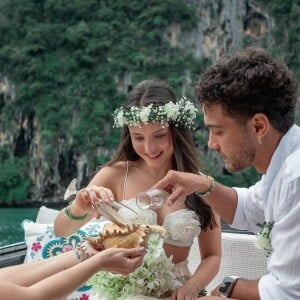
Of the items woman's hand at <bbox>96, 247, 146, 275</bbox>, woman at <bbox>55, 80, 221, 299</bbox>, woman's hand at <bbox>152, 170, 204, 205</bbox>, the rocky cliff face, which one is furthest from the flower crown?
the rocky cliff face

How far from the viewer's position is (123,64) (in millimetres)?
29266

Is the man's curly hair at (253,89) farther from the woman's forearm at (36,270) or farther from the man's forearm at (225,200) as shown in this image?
the woman's forearm at (36,270)

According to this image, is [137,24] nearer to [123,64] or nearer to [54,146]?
[123,64]

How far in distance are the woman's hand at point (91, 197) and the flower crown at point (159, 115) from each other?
36 cm

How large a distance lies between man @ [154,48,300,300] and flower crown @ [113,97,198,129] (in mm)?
531

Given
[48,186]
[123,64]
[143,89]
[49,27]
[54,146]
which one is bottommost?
[48,186]

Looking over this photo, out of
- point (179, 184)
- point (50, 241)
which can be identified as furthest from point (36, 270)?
point (50, 241)

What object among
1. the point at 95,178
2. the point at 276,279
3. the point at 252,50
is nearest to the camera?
the point at 276,279

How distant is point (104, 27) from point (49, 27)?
283cm

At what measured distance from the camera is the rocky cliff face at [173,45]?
94.2ft

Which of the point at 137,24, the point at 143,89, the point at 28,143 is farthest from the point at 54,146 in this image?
the point at 143,89

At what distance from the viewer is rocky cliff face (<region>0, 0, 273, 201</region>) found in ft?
94.2

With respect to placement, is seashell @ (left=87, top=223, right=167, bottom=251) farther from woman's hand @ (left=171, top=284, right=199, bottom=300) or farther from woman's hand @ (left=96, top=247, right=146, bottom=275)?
woman's hand @ (left=171, top=284, right=199, bottom=300)

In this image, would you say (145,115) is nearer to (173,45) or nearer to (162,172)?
(162,172)
